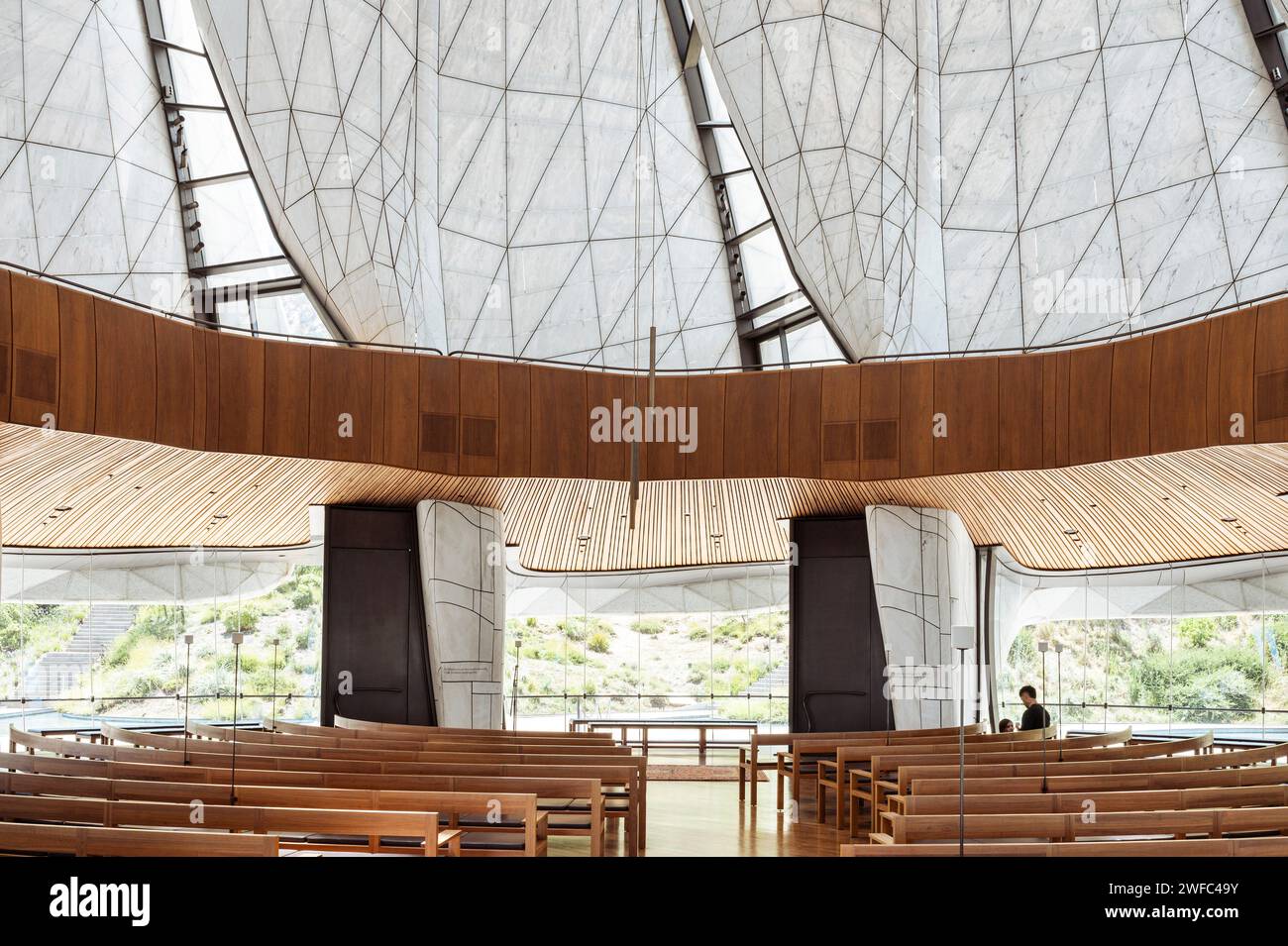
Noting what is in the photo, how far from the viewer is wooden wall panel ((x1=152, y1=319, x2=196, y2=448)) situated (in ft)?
32.8

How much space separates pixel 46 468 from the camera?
35.1 feet

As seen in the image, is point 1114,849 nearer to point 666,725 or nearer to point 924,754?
point 924,754

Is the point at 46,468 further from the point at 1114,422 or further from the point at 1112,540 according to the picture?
the point at 1112,540

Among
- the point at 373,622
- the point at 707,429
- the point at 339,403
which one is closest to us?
the point at 339,403

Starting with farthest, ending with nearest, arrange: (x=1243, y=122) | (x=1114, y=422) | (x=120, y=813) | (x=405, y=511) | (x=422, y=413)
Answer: (x=405, y=511), (x=1243, y=122), (x=422, y=413), (x=1114, y=422), (x=120, y=813)

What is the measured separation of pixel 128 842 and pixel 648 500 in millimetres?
9639

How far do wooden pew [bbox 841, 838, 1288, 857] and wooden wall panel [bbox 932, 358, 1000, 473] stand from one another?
6.77 m

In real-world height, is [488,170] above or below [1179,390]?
above

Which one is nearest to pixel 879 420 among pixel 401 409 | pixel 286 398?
pixel 401 409

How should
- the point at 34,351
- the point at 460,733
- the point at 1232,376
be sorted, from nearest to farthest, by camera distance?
the point at 34,351
the point at 1232,376
the point at 460,733

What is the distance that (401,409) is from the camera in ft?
38.9

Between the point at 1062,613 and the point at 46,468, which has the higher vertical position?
the point at 46,468
